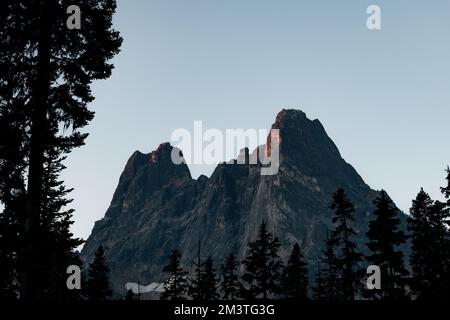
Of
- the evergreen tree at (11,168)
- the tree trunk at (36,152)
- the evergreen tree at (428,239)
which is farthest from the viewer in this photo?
the evergreen tree at (428,239)

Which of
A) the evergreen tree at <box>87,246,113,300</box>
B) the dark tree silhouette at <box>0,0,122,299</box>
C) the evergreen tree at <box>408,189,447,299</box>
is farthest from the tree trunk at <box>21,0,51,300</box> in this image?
the evergreen tree at <box>87,246,113,300</box>

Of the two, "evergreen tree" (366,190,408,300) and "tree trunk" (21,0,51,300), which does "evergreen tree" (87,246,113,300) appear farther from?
"tree trunk" (21,0,51,300)

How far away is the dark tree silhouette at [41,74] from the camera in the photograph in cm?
1138

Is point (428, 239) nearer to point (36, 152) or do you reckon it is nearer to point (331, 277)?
point (331, 277)

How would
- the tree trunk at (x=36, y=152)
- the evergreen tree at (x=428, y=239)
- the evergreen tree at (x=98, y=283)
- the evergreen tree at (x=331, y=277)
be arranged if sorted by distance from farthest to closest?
the evergreen tree at (x=98, y=283), the evergreen tree at (x=331, y=277), the evergreen tree at (x=428, y=239), the tree trunk at (x=36, y=152)

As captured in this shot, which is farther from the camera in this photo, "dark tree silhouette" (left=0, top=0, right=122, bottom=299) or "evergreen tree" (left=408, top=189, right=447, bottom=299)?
"evergreen tree" (left=408, top=189, right=447, bottom=299)

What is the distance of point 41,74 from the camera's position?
38.9 ft

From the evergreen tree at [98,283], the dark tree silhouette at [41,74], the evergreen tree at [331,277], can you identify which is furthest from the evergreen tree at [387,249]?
the evergreen tree at [98,283]

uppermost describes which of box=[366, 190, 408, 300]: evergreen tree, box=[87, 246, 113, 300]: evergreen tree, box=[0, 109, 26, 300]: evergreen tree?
box=[0, 109, 26, 300]: evergreen tree

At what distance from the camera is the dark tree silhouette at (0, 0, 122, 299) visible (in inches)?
448

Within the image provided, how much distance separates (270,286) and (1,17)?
3562 cm

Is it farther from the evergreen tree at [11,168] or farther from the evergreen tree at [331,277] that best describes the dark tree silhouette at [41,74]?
the evergreen tree at [331,277]

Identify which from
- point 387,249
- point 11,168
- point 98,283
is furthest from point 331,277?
point 11,168
